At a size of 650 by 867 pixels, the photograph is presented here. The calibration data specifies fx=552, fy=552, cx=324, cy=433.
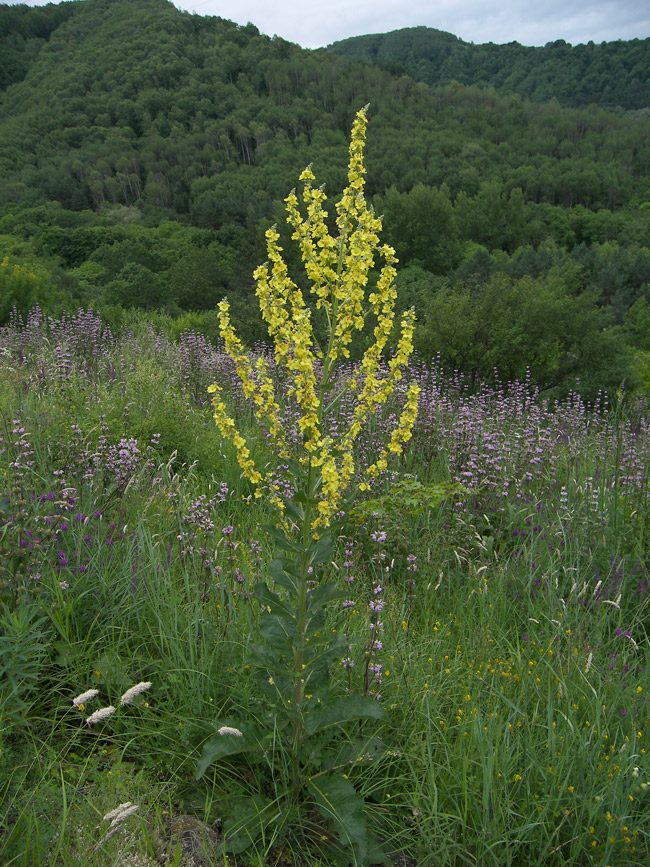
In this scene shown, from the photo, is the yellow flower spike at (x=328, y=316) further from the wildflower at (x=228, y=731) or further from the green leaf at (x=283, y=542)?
the wildflower at (x=228, y=731)

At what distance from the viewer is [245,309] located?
765 inches

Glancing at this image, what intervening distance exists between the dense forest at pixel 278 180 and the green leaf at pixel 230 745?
479 inches

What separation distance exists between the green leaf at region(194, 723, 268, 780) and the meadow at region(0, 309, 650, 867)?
99mm

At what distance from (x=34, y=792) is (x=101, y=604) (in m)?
1.17

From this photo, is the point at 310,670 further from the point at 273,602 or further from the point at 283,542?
the point at 283,542

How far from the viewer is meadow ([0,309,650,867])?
2209 mm

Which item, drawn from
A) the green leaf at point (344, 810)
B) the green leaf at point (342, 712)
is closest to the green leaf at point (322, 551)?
the green leaf at point (342, 712)

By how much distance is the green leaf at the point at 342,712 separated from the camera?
2260 millimetres

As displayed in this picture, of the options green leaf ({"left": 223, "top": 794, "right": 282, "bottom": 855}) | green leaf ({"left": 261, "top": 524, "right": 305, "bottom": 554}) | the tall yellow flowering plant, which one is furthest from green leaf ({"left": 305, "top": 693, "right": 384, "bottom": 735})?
green leaf ({"left": 261, "top": 524, "right": 305, "bottom": 554})

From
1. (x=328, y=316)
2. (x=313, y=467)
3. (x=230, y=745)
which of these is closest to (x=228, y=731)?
(x=230, y=745)

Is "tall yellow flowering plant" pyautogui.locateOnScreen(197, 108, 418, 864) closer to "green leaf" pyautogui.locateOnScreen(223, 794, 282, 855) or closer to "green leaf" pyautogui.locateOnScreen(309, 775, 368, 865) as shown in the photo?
"green leaf" pyautogui.locateOnScreen(309, 775, 368, 865)

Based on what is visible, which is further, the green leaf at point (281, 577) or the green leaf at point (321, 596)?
the green leaf at point (281, 577)

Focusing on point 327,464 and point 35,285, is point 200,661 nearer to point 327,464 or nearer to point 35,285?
point 327,464

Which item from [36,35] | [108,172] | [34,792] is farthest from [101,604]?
[36,35]
